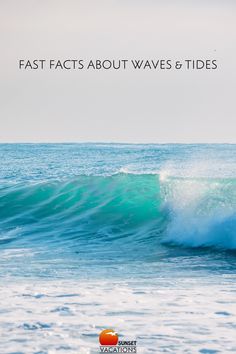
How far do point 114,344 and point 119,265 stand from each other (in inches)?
141

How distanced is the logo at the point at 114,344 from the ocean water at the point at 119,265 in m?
0.06

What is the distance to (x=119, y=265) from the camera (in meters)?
8.32

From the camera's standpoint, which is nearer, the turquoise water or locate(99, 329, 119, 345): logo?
locate(99, 329, 119, 345): logo

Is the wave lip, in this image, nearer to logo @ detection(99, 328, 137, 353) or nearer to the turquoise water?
the turquoise water

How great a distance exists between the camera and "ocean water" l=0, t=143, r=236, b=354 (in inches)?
198

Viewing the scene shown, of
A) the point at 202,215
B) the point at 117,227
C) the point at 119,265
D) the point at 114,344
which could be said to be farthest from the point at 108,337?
the point at 117,227

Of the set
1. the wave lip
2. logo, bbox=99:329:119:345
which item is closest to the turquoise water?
the wave lip

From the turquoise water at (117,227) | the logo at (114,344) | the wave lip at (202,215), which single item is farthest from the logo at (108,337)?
the wave lip at (202,215)

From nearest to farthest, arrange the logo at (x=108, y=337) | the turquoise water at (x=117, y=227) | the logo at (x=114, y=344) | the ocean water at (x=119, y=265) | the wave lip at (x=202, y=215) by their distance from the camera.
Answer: the logo at (x=114, y=344) → the logo at (x=108, y=337) → the ocean water at (x=119, y=265) → the turquoise water at (x=117, y=227) → the wave lip at (x=202, y=215)

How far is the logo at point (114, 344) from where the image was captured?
465 cm

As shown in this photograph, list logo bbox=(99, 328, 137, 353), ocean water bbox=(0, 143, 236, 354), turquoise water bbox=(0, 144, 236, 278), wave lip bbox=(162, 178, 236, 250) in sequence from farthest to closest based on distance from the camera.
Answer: wave lip bbox=(162, 178, 236, 250) < turquoise water bbox=(0, 144, 236, 278) < ocean water bbox=(0, 143, 236, 354) < logo bbox=(99, 328, 137, 353)

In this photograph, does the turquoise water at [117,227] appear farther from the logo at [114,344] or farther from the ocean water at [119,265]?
the logo at [114,344]

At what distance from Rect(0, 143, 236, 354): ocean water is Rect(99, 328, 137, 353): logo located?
0.20 feet

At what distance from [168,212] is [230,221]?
229cm
